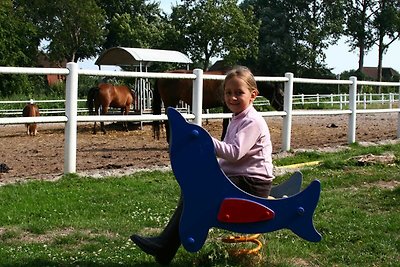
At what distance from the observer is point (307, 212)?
3.62m

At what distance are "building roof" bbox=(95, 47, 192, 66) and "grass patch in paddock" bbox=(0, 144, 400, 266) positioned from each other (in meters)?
11.6

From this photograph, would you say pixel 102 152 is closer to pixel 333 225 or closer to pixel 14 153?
pixel 14 153

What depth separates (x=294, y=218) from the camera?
3619 mm

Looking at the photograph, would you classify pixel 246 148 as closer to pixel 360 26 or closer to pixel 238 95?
pixel 238 95

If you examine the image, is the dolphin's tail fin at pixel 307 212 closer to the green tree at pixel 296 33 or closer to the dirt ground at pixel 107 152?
the dirt ground at pixel 107 152

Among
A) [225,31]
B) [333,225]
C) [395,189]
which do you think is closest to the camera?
[333,225]

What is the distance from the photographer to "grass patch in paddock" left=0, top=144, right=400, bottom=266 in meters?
4.00

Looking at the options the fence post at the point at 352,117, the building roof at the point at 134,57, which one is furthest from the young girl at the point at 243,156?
the building roof at the point at 134,57

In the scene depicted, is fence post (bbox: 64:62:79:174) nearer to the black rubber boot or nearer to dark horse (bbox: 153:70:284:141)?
the black rubber boot

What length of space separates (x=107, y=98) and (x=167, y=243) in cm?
1413

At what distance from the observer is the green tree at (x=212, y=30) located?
43844mm

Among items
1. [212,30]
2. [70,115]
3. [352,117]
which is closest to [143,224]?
[70,115]

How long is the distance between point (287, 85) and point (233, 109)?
22.6 feet

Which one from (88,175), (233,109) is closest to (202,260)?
(233,109)
